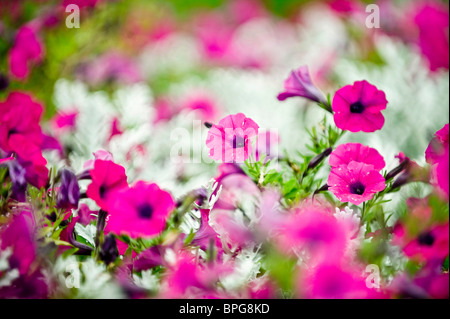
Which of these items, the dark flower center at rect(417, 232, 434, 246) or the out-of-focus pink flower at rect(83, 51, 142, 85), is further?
the out-of-focus pink flower at rect(83, 51, 142, 85)

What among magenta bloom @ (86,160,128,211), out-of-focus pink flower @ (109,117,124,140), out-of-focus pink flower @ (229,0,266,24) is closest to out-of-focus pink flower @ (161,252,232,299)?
magenta bloom @ (86,160,128,211)

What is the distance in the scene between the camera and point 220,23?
2.25 metres

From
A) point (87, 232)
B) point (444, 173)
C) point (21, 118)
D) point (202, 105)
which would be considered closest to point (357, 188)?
point (444, 173)

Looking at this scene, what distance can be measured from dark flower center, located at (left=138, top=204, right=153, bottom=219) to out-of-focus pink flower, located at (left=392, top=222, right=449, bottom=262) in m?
0.31

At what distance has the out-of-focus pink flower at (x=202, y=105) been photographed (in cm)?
121

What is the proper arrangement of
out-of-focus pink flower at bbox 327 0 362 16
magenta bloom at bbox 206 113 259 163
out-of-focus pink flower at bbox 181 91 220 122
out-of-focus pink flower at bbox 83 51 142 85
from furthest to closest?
out-of-focus pink flower at bbox 327 0 362 16
out-of-focus pink flower at bbox 83 51 142 85
out-of-focus pink flower at bbox 181 91 220 122
magenta bloom at bbox 206 113 259 163

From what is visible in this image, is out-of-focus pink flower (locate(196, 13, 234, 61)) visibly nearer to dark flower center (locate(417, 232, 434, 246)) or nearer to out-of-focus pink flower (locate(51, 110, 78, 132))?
out-of-focus pink flower (locate(51, 110, 78, 132))

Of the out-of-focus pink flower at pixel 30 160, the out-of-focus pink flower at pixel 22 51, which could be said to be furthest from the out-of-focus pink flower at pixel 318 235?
the out-of-focus pink flower at pixel 22 51

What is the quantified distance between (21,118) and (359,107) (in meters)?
0.49

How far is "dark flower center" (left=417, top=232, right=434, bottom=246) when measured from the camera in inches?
21.9

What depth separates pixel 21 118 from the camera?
0.69m

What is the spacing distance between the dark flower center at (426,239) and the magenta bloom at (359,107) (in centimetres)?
15
